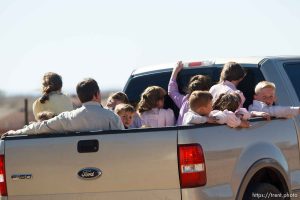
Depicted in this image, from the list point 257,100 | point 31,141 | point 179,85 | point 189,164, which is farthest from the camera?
point 179,85

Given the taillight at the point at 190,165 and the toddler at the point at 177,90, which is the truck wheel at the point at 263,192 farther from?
the toddler at the point at 177,90

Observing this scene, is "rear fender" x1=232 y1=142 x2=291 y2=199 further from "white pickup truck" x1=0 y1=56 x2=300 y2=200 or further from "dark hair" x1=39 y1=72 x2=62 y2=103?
"dark hair" x1=39 y1=72 x2=62 y2=103

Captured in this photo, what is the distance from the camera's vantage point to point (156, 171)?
→ 27.0 feet

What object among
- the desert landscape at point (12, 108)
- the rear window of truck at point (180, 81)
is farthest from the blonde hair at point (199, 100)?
the desert landscape at point (12, 108)

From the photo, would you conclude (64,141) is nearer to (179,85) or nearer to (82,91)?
(82,91)

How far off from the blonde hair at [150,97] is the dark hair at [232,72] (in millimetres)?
630

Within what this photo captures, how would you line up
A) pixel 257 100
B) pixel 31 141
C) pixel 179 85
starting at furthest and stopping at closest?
pixel 179 85 < pixel 257 100 < pixel 31 141

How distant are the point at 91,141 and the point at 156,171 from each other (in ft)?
1.99

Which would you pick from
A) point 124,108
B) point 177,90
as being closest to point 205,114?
point 124,108

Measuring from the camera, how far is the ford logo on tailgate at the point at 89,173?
8414 millimetres

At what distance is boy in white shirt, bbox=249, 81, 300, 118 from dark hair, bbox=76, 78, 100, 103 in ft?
5.61

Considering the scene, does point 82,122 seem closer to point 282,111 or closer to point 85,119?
point 85,119

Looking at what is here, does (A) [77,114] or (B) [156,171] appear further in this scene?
(A) [77,114]

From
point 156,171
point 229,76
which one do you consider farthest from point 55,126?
point 229,76
